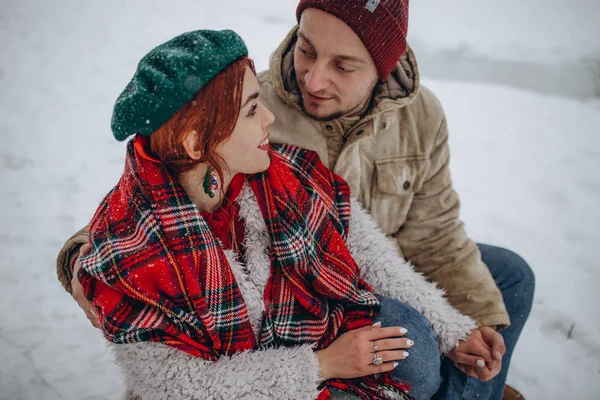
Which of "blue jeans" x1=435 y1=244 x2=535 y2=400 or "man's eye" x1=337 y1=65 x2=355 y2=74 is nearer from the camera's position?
"man's eye" x1=337 y1=65 x2=355 y2=74

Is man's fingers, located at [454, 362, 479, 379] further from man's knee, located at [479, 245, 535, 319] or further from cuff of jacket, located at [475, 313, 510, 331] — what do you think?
man's knee, located at [479, 245, 535, 319]

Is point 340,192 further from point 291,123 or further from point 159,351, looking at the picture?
point 159,351

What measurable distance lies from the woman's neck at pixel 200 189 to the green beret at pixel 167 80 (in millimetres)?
195

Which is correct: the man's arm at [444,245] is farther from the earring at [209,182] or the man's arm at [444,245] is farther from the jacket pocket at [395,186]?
the earring at [209,182]

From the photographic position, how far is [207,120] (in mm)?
1113

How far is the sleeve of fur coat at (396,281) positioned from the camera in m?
1.49

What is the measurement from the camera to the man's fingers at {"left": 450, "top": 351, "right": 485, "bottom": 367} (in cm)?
144

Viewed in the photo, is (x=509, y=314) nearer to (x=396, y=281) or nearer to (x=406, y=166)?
(x=396, y=281)

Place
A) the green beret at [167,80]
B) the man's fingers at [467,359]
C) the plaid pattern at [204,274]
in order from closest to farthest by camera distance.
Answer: the green beret at [167,80], the plaid pattern at [204,274], the man's fingers at [467,359]

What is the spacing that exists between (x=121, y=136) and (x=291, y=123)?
668 millimetres

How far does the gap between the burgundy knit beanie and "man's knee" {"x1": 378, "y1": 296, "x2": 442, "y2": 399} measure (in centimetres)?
80

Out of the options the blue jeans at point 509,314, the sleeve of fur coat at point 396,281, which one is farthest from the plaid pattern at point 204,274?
the blue jeans at point 509,314

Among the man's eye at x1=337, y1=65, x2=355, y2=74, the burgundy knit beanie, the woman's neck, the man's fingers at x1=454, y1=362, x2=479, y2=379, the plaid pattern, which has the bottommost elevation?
the man's fingers at x1=454, y1=362, x2=479, y2=379

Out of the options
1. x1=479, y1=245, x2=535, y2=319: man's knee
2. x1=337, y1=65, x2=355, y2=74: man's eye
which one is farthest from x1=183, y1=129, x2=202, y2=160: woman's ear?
x1=479, y1=245, x2=535, y2=319: man's knee
